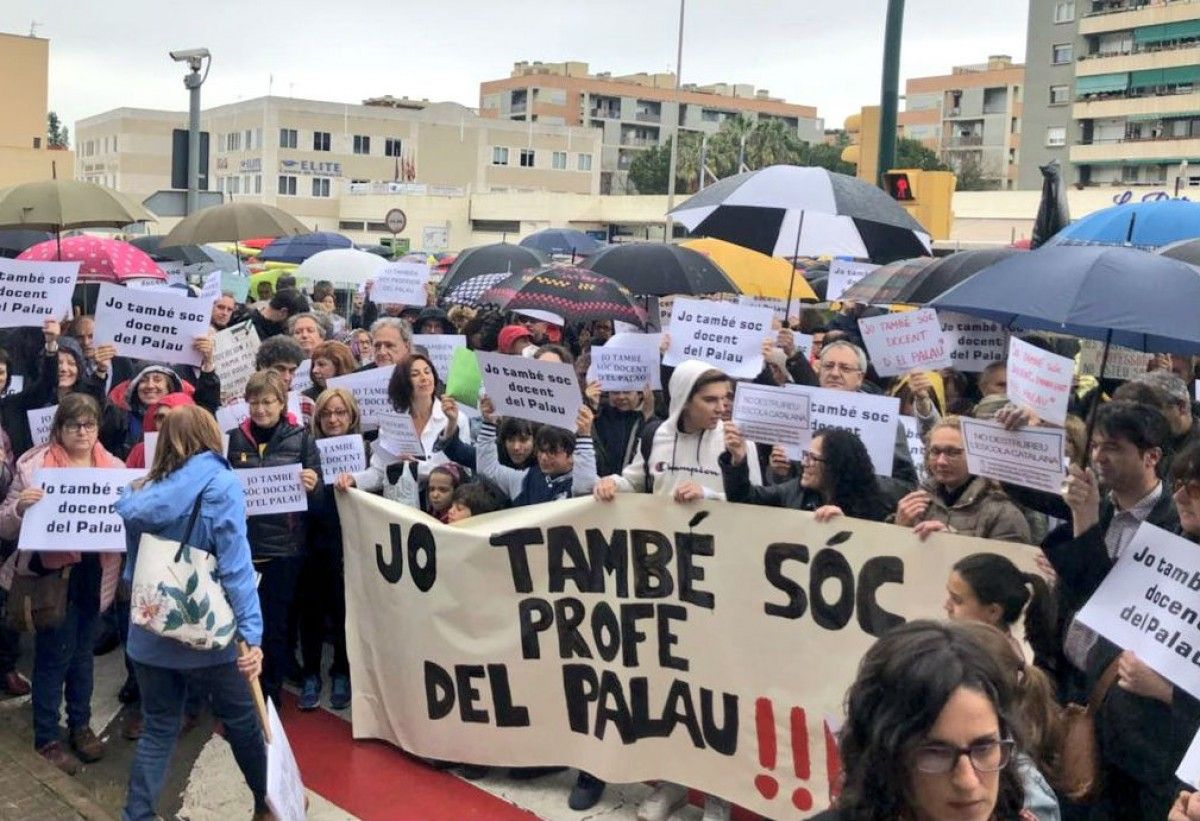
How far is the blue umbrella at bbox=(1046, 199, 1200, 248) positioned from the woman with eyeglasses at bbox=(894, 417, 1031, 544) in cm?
370

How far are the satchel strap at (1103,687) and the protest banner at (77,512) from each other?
13.1 ft

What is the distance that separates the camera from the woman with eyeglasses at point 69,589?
20.1ft

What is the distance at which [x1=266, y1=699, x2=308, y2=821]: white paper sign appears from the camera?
4.53 metres

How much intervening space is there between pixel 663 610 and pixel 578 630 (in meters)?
0.40

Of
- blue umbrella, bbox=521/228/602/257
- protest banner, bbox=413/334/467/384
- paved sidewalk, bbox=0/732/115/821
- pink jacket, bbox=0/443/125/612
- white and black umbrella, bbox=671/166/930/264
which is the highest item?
white and black umbrella, bbox=671/166/930/264

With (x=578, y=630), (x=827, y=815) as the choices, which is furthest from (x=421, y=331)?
(x=827, y=815)

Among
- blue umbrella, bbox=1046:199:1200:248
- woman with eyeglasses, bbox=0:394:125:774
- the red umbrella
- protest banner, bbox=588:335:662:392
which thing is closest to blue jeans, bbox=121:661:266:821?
woman with eyeglasses, bbox=0:394:125:774

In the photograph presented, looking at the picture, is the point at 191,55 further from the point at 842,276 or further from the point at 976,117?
the point at 976,117

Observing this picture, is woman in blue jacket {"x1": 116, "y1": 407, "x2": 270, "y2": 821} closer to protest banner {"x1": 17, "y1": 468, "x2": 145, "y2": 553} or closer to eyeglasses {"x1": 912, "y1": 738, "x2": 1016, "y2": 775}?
protest banner {"x1": 17, "y1": 468, "x2": 145, "y2": 553}

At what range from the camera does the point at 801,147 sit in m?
98.8

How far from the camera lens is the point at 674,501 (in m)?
5.41

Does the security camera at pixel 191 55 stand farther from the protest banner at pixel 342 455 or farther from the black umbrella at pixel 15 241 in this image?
the protest banner at pixel 342 455

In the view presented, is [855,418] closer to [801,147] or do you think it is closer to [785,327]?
[785,327]

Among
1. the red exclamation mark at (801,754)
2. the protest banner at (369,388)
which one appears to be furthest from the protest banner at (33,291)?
the red exclamation mark at (801,754)
